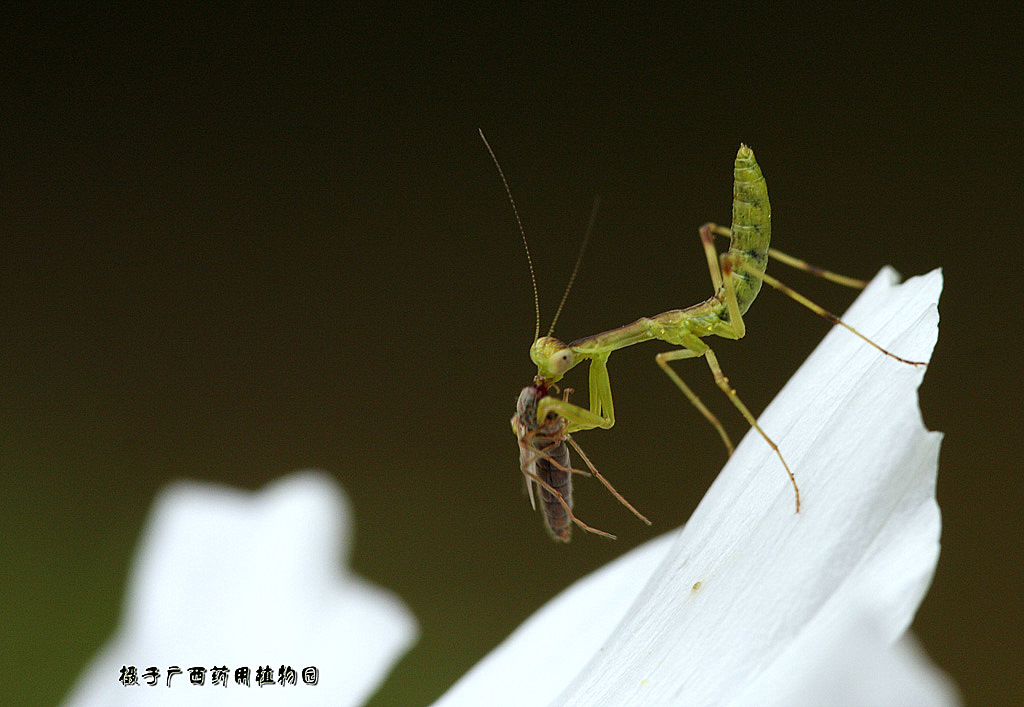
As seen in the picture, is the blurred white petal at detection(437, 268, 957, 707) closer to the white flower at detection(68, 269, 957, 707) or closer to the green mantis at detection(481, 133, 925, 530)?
the white flower at detection(68, 269, 957, 707)

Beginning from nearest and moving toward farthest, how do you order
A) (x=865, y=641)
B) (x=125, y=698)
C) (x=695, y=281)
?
(x=865, y=641) → (x=125, y=698) → (x=695, y=281)

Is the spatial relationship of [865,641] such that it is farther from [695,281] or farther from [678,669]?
[695,281]

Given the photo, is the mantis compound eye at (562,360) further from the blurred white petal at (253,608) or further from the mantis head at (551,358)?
the blurred white petal at (253,608)

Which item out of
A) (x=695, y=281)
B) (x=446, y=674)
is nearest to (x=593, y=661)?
(x=446, y=674)

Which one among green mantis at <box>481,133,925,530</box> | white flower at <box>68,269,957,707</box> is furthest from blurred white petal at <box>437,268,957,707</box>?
green mantis at <box>481,133,925,530</box>

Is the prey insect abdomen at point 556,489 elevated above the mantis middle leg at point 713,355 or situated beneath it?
situated beneath

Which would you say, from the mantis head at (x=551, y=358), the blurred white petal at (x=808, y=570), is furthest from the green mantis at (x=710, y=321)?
the blurred white petal at (x=808, y=570)
